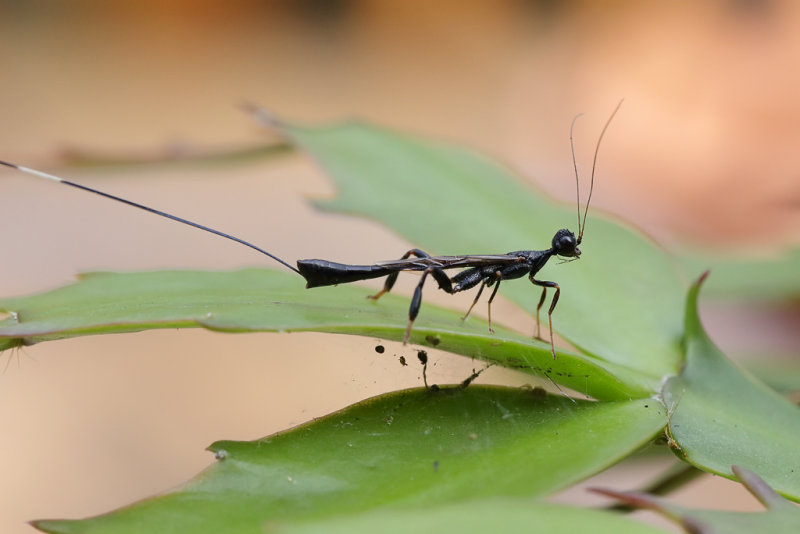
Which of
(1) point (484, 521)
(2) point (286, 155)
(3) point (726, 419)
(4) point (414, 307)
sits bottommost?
(3) point (726, 419)

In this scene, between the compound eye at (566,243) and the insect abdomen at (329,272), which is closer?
the insect abdomen at (329,272)

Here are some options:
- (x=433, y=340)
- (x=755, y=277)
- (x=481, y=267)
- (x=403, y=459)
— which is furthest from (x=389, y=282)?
(x=755, y=277)

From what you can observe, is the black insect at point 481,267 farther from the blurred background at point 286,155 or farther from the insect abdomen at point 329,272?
the blurred background at point 286,155

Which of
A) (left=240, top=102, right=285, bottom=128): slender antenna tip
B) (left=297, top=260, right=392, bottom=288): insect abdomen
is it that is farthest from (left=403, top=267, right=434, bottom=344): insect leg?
(left=240, top=102, right=285, bottom=128): slender antenna tip

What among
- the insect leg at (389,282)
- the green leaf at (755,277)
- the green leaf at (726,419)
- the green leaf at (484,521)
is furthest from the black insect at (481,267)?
the green leaf at (484,521)

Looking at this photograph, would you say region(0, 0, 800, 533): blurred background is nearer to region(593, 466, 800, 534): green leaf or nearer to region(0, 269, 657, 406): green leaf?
region(0, 269, 657, 406): green leaf

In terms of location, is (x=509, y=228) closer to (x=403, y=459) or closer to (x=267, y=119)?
(x=267, y=119)
